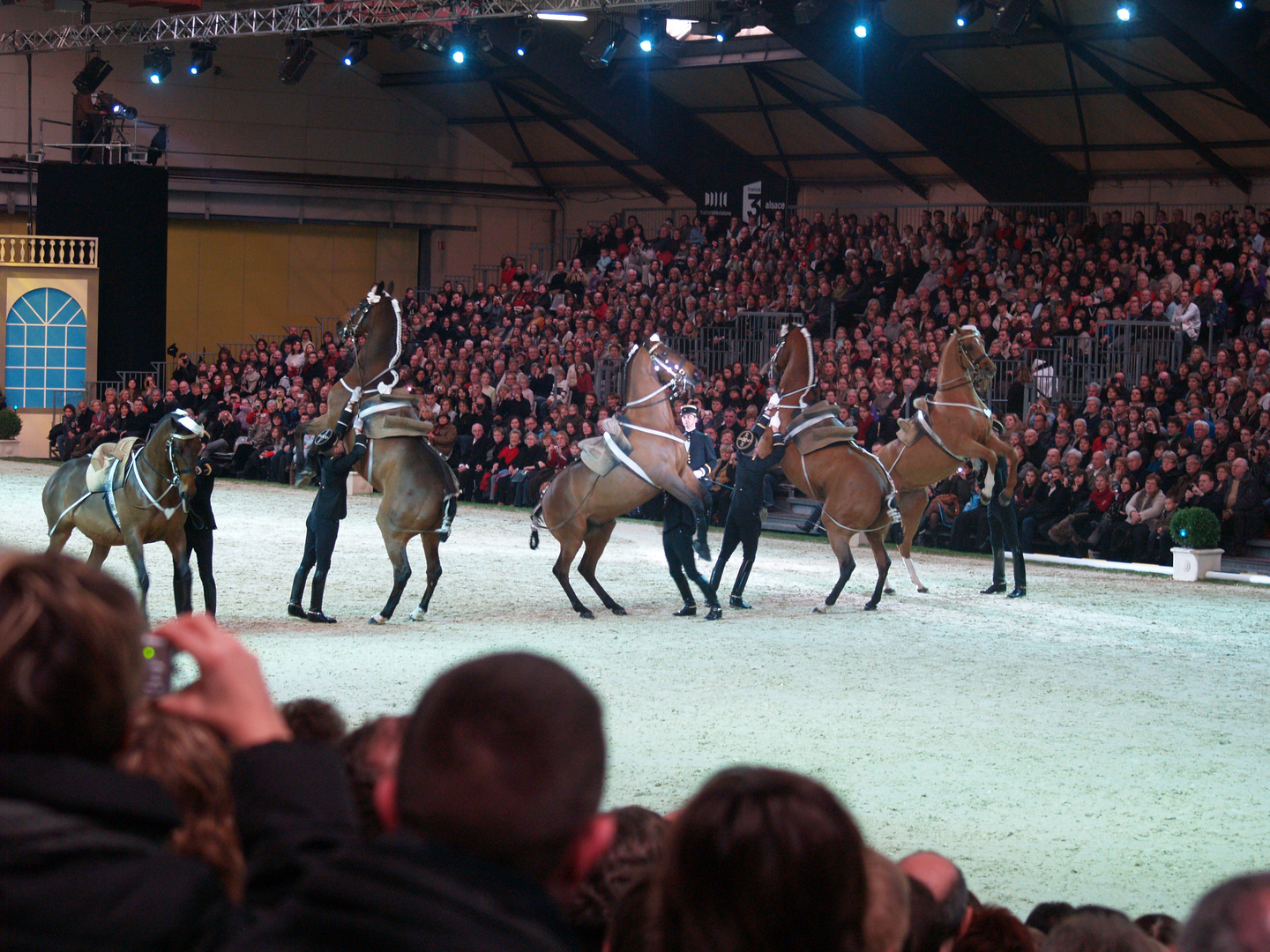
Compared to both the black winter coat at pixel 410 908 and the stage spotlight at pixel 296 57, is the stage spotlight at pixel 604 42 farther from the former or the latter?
the black winter coat at pixel 410 908

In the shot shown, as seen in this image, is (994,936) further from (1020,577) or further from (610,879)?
(1020,577)

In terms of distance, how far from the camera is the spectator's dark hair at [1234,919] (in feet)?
4.91

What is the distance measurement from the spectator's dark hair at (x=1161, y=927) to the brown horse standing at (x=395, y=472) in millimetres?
7700

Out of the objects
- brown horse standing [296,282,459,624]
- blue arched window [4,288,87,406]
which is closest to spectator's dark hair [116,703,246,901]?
brown horse standing [296,282,459,624]

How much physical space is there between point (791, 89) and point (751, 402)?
24.7ft

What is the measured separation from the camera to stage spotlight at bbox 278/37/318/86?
23859mm

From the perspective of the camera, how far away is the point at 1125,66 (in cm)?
1944

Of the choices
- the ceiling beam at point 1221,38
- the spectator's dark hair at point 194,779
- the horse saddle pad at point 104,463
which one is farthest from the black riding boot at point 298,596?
the ceiling beam at point 1221,38

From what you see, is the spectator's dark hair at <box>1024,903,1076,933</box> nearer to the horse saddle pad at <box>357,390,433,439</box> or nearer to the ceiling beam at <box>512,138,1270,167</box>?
the horse saddle pad at <box>357,390,433,439</box>

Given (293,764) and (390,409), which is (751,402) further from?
(293,764)

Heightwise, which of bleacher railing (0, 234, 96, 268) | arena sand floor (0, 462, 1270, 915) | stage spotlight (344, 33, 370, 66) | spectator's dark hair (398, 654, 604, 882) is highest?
stage spotlight (344, 33, 370, 66)

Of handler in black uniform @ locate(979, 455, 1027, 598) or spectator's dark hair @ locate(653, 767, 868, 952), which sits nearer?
spectator's dark hair @ locate(653, 767, 868, 952)


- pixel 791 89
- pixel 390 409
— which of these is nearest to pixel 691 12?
pixel 791 89

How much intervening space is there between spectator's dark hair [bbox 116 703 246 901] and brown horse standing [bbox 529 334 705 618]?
8.82 m
